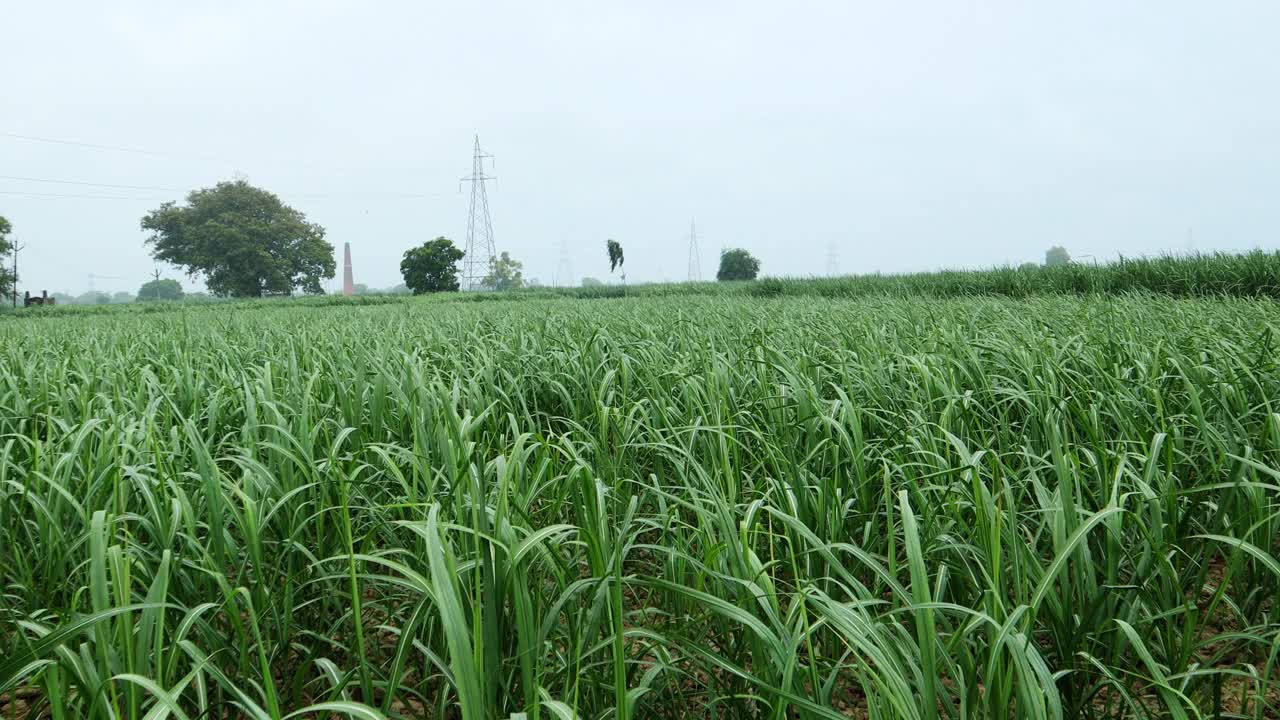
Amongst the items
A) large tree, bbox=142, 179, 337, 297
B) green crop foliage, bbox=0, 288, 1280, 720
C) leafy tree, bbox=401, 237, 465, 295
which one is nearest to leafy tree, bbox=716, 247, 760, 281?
leafy tree, bbox=401, 237, 465, 295

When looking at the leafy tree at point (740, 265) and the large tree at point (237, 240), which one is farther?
the leafy tree at point (740, 265)

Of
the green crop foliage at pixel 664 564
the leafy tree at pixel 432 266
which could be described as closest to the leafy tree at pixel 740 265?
the leafy tree at pixel 432 266

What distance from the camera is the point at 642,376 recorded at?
307 cm

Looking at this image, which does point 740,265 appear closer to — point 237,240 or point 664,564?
point 237,240

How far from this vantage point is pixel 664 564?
1.52 meters

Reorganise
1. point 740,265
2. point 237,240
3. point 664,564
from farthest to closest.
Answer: point 740,265, point 237,240, point 664,564

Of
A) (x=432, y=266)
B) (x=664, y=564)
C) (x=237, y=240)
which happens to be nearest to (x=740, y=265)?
(x=432, y=266)

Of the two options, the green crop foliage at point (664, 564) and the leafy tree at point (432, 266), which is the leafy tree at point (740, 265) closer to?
the leafy tree at point (432, 266)

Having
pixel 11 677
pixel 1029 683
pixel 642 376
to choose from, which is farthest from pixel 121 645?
pixel 642 376

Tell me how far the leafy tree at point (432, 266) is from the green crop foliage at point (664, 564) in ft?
147

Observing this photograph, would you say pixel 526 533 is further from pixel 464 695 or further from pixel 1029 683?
pixel 1029 683

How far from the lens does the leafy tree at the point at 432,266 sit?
45875 millimetres

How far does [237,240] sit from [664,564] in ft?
160

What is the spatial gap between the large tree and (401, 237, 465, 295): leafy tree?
624 cm
